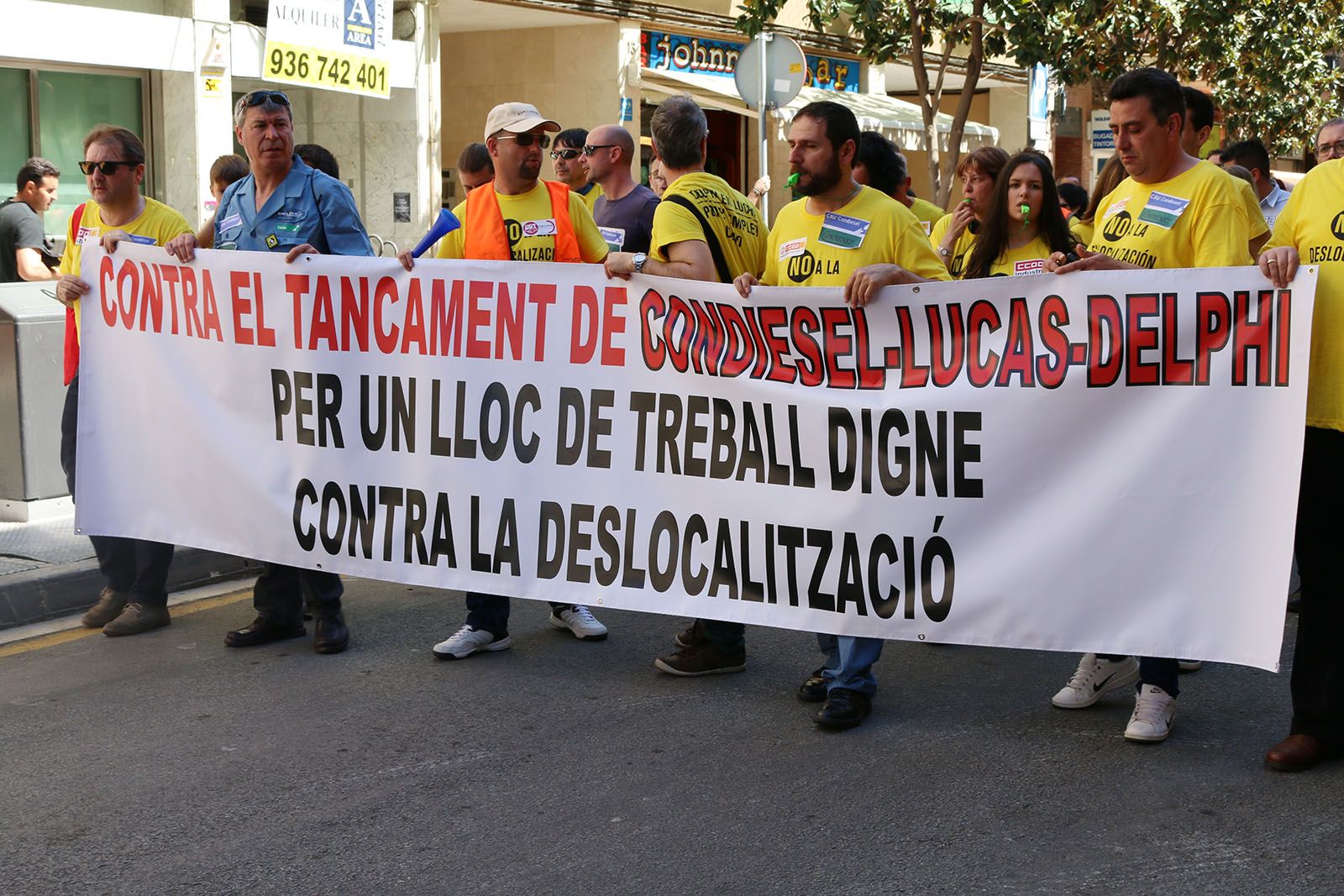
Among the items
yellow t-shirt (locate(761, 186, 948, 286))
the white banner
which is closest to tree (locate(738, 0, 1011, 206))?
the white banner

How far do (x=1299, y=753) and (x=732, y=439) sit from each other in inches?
77.4

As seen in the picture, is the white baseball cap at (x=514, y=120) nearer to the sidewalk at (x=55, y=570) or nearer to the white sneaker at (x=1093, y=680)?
the sidewalk at (x=55, y=570)

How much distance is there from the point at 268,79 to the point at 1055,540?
1205 centimetres

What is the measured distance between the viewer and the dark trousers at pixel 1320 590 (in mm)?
4535

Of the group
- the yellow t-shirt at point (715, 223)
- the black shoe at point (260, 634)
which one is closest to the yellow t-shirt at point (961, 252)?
the yellow t-shirt at point (715, 223)

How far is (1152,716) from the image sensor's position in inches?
194

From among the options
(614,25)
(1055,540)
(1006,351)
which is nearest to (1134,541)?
(1055,540)

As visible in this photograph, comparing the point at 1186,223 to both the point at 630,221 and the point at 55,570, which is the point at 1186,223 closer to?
the point at 630,221

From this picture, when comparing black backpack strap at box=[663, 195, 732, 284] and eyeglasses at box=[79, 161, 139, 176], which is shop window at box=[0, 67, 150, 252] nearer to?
eyeglasses at box=[79, 161, 139, 176]

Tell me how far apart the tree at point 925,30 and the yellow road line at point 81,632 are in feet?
36.3

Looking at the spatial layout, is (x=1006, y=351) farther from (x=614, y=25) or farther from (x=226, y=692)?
(x=614, y=25)

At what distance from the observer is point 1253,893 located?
3762 millimetres

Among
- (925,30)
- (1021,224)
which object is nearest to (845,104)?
(925,30)

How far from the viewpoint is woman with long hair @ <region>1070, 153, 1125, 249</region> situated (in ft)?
20.1
